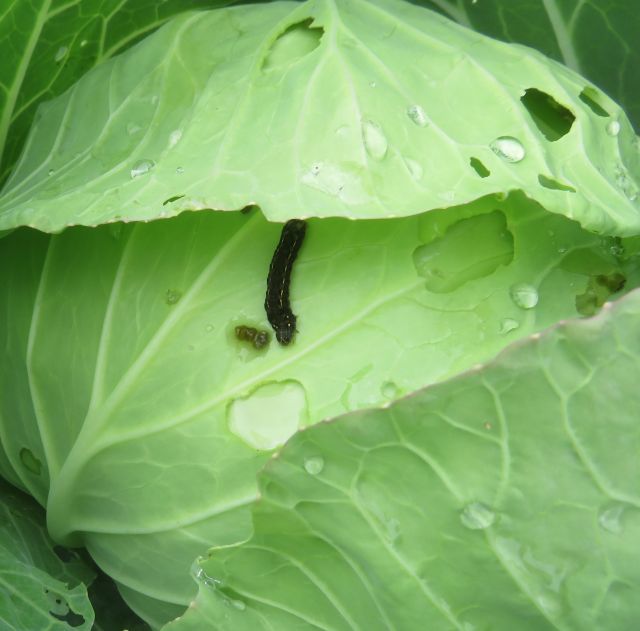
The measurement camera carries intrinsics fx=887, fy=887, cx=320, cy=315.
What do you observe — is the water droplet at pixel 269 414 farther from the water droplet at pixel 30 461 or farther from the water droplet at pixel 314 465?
the water droplet at pixel 30 461

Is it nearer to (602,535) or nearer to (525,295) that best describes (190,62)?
(525,295)

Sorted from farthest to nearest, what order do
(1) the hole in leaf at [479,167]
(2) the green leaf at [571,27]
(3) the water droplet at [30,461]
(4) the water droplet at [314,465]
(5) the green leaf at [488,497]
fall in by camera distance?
1. (2) the green leaf at [571,27]
2. (3) the water droplet at [30,461]
3. (1) the hole in leaf at [479,167]
4. (4) the water droplet at [314,465]
5. (5) the green leaf at [488,497]

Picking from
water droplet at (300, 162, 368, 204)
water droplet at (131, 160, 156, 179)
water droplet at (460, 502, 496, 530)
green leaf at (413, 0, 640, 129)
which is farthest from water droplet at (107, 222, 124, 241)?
green leaf at (413, 0, 640, 129)

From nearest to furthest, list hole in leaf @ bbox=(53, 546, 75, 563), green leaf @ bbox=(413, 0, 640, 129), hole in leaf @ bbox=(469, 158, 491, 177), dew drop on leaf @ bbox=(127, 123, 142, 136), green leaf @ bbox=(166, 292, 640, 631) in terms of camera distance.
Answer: green leaf @ bbox=(166, 292, 640, 631) → hole in leaf @ bbox=(469, 158, 491, 177) → dew drop on leaf @ bbox=(127, 123, 142, 136) → hole in leaf @ bbox=(53, 546, 75, 563) → green leaf @ bbox=(413, 0, 640, 129)

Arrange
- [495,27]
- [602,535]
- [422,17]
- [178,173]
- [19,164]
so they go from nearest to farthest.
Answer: [602,535]
[178,173]
[422,17]
[19,164]
[495,27]

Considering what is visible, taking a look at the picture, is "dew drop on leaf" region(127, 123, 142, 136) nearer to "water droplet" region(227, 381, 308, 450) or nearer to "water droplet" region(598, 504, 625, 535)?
"water droplet" region(227, 381, 308, 450)

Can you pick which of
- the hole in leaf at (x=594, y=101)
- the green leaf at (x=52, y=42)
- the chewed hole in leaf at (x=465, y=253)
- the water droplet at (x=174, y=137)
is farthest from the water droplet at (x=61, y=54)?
the hole in leaf at (x=594, y=101)

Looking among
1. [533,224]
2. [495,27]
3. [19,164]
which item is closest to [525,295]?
[533,224]
